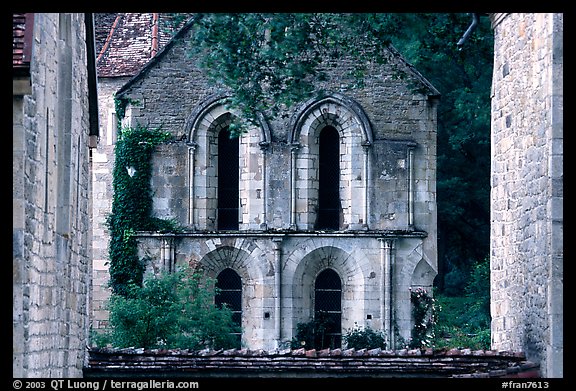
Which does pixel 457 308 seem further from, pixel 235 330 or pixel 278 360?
pixel 278 360

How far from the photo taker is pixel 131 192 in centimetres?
3562

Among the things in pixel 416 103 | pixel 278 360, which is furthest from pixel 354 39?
pixel 278 360

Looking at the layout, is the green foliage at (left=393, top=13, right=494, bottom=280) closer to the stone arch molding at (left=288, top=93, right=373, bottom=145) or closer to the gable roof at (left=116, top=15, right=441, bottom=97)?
the gable roof at (left=116, top=15, right=441, bottom=97)

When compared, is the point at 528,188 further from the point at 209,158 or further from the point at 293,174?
the point at 209,158

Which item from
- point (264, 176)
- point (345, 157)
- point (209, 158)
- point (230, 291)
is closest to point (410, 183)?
point (345, 157)

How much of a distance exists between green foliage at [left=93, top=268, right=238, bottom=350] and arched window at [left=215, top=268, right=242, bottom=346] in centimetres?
176

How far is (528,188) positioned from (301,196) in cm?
1667

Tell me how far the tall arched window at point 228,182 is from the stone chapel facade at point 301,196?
0.24 metres

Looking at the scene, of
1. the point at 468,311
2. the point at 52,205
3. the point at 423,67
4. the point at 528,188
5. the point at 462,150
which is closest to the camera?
the point at 52,205

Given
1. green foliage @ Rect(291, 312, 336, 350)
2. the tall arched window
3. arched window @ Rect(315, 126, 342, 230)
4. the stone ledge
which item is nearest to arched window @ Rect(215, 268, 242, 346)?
the tall arched window

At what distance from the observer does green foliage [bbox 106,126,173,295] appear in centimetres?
3544

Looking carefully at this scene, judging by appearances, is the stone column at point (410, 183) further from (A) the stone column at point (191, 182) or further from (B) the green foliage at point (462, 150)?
(A) the stone column at point (191, 182)

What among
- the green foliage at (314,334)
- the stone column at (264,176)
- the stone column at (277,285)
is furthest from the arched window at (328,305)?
the stone column at (264,176)

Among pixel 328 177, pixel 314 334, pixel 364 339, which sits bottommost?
pixel 364 339
